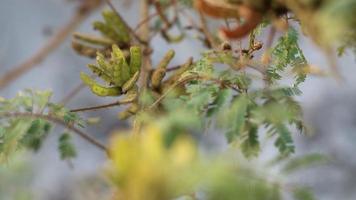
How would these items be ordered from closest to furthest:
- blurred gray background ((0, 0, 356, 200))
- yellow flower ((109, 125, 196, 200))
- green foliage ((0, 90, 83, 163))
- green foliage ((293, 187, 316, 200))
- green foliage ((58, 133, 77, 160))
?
yellow flower ((109, 125, 196, 200)) → green foliage ((293, 187, 316, 200)) → green foliage ((0, 90, 83, 163)) → green foliage ((58, 133, 77, 160)) → blurred gray background ((0, 0, 356, 200))

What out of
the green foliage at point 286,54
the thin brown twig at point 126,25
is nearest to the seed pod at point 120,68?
the green foliage at point 286,54

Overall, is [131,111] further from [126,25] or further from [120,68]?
[126,25]

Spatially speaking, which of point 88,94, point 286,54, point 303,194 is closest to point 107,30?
point 286,54

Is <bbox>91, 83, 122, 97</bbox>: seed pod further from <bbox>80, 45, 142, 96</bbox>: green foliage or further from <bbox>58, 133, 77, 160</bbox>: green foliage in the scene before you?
<bbox>58, 133, 77, 160</bbox>: green foliage

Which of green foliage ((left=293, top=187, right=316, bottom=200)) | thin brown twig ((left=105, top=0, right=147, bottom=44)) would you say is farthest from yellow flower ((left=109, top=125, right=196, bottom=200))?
thin brown twig ((left=105, top=0, right=147, bottom=44))

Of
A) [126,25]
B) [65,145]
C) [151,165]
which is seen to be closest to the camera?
[151,165]

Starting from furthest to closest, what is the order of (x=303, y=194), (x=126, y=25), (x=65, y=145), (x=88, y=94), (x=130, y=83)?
(x=88, y=94)
(x=126, y=25)
(x=65, y=145)
(x=130, y=83)
(x=303, y=194)

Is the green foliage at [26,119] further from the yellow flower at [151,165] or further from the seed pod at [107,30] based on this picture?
the yellow flower at [151,165]

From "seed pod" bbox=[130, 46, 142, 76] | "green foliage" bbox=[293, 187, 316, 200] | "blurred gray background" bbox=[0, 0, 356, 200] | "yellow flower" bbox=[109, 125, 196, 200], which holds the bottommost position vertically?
"yellow flower" bbox=[109, 125, 196, 200]
